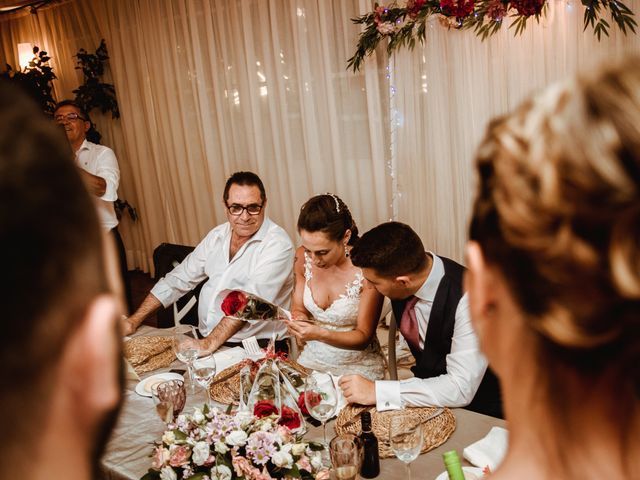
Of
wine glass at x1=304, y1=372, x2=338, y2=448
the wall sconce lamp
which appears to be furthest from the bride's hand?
the wall sconce lamp

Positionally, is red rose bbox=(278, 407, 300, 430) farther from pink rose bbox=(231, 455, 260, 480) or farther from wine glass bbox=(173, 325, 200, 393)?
wine glass bbox=(173, 325, 200, 393)

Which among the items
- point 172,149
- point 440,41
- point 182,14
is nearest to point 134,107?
point 172,149

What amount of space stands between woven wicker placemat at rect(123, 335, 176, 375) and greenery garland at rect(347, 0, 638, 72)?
2.36m

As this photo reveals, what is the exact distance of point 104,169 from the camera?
12.9 ft

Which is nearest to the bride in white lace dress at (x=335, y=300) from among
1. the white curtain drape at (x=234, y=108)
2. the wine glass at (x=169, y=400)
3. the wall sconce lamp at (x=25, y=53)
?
the wine glass at (x=169, y=400)

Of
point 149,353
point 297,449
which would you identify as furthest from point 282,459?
point 149,353

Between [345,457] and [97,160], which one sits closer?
[345,457]

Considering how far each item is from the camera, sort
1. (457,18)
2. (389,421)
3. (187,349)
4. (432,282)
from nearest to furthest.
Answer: (389,421), (187,349), (432,282), (457,18)

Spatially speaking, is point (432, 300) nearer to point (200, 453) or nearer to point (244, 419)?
point (244, 419)

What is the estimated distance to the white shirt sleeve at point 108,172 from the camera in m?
3.94

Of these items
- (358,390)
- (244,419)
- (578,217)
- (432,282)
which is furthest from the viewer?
(432,282)

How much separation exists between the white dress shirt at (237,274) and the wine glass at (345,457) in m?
1.42

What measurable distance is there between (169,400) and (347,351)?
1044mm

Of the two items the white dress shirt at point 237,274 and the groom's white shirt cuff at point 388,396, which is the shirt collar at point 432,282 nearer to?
the groom's white shirt cuff at point 388,396
